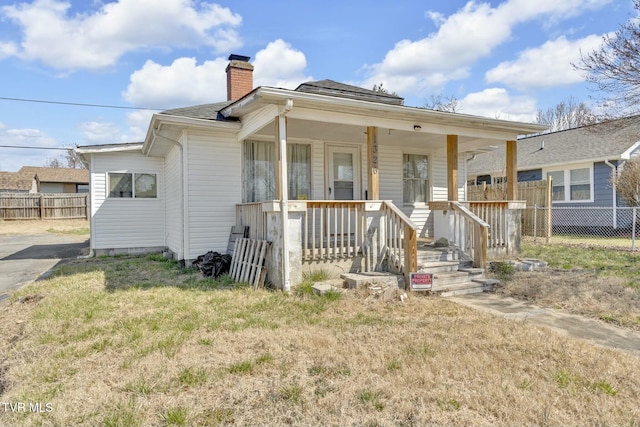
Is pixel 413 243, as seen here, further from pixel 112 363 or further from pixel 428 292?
pixel 112 363

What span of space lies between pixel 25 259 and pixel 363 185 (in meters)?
9.78

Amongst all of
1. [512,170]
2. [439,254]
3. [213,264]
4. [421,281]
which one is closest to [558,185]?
[512,170]

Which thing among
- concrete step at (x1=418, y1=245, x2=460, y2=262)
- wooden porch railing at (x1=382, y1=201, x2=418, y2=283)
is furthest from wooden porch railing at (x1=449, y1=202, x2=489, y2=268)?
wooden porch railing at (x1=382, y1=201, x2=418, y2=283)

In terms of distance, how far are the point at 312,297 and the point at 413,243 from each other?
182 cm

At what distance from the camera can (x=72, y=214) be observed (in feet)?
82.5

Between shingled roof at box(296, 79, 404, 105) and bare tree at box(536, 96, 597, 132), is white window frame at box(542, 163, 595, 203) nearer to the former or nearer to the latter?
shingled roof at box(296, 79, 404, 105)

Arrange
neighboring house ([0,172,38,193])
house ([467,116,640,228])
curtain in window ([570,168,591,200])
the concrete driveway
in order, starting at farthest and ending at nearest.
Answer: neighboring house ([0,172,38,193]) → curtain in window ([570,168,591,200]) → house ([467,116,640,228]) → the concrete driveway

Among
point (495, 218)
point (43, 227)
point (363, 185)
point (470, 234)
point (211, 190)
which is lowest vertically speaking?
point (43, 227)

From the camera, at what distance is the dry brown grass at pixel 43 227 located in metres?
20.0

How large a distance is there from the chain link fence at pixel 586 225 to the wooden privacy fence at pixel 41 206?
2592cm

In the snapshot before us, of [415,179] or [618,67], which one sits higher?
[618,67]

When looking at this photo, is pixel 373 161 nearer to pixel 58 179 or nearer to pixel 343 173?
pixel 343 173

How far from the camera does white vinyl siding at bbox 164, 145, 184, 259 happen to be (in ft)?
27.7

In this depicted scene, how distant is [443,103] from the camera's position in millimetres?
27469
